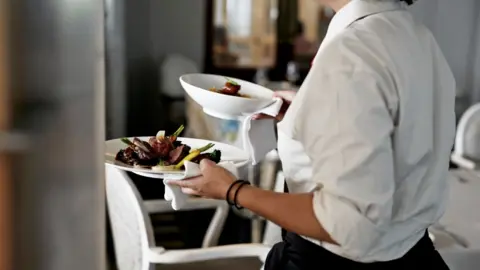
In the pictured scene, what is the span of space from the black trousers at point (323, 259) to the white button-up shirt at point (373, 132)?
17mm

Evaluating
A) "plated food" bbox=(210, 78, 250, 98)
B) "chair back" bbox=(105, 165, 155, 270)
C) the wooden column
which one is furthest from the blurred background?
"plated food" bbox=(210, 78, 250, 98)

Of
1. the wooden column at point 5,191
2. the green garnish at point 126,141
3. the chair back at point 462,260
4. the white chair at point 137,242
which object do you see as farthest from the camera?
the white chair at point 137,242

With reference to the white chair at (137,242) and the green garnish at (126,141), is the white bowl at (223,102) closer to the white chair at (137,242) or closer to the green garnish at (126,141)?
the green garnish at (126,141)

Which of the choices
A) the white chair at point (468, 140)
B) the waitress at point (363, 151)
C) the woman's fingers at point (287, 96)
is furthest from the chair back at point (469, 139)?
the waitress at point (363, 151)

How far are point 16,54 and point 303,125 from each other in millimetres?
486

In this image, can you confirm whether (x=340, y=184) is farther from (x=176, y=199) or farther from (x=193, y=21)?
(x=193, y=21)

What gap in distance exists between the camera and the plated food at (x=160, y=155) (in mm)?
935

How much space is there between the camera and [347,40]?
802 millimetres

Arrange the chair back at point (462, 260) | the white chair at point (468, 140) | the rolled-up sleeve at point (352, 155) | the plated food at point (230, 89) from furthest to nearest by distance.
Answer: the white chair at point (468, 140) → the chair back at point (462, 260) → the plated food at point (230, 89) → the rolled-up sleeve at point (352, 155)

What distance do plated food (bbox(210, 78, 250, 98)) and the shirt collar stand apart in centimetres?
28

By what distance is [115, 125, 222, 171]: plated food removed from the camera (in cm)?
93

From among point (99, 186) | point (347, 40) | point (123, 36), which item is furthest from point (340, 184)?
point (123, 36)

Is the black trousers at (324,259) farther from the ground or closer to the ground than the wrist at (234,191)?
closer to the ground

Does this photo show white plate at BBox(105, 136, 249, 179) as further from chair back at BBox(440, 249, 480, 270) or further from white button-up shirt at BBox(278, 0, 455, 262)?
chair back at BBox(440, 249, 480, 270)
